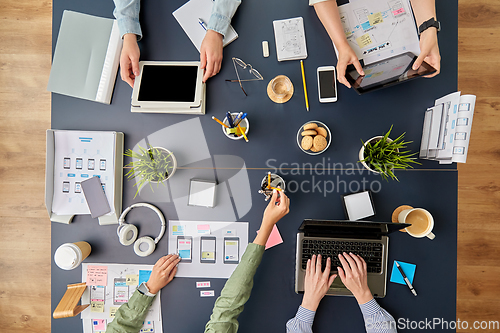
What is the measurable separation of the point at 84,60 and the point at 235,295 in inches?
50.2

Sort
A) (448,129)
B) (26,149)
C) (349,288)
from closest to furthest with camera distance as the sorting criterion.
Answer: (448,129) → (349,288) → (26,149)

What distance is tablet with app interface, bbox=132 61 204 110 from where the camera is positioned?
3.54ft

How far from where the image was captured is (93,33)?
1188mm

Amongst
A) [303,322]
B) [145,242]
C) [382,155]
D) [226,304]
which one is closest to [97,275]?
[145,242]

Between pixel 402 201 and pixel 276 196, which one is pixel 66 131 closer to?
pixel 276 196

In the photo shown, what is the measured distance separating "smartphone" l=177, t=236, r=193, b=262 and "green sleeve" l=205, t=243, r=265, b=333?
0.78 feet

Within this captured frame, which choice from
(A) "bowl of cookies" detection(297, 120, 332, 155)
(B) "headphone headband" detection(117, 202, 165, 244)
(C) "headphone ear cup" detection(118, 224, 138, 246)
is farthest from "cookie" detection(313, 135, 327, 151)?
(C) "headphone ear cup" detection(118, 224, 138, 246)

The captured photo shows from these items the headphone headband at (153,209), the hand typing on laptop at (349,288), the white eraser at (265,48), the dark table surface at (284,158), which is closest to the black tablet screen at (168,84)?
the dark table surface at (284,158)

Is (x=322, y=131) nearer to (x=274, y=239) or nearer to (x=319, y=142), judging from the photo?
(x=319, y=142)

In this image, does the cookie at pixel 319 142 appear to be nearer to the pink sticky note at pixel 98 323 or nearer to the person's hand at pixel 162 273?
the person's hand at pixel 162 273

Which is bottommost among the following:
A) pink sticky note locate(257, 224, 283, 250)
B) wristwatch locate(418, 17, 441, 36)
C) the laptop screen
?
pink sticky note locate(257, 224, 283, 250)

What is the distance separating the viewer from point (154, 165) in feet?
3.65

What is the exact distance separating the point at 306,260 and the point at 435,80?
1019mm

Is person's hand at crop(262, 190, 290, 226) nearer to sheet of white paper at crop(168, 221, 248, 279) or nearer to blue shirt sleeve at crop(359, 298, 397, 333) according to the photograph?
sheet of white paper at crop(168, 221, 248, 279)
